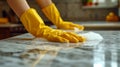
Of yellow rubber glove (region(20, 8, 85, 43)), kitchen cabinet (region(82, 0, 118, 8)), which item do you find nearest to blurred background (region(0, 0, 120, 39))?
kitchen cabinet (region(82, 0, 118, 8))

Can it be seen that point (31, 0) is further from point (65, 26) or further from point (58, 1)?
point (65, 26)

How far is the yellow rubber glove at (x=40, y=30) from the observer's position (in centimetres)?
83

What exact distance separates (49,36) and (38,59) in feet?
1.14

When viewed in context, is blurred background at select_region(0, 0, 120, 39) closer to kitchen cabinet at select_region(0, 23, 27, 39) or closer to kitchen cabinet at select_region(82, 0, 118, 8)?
kitchen cabinet at select_region(82, 0, 118, 8)

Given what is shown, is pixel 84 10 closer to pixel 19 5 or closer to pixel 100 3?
pixel 100 3

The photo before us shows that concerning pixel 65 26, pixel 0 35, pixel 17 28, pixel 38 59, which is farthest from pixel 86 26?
pixel 38 59

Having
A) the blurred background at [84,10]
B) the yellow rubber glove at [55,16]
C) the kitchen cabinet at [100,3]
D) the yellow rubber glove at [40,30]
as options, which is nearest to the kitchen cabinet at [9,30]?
the blurred background at [84,10]

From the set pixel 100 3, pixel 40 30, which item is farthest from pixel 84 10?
pixel 40 30

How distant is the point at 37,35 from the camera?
3.17ft

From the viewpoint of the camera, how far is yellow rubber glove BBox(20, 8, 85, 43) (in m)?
0.83

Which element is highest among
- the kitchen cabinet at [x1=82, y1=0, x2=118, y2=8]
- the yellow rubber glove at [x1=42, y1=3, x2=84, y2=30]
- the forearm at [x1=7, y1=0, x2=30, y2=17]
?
the forearm at [x1=7, y1=0, x2=30, y2=17]

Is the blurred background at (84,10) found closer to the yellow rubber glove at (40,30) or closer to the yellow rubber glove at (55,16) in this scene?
the yellow rubber glove at (55,16)

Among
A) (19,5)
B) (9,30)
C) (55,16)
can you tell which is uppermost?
(19,5)

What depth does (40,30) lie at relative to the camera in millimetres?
941
